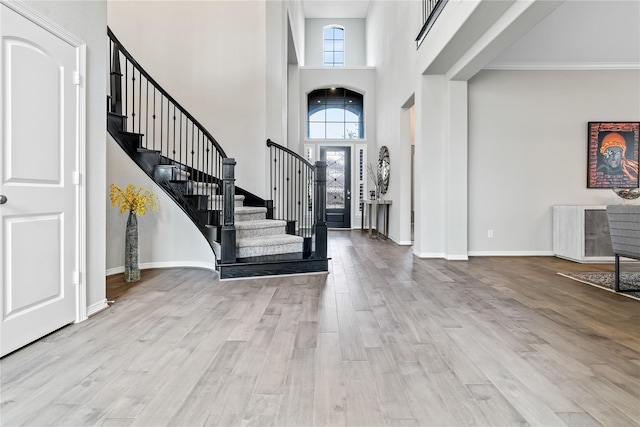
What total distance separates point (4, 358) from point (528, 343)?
2.98 m

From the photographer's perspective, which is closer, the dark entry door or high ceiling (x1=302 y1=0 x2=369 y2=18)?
the dark entry door

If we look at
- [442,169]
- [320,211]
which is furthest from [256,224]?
[442,169]

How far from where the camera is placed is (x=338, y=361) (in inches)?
74.2

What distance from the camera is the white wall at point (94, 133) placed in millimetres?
2619

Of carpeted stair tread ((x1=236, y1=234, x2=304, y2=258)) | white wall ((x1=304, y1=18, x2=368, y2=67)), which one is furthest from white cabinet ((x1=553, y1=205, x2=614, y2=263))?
white wall ((x1=304, y1=18, x2=368, y2=67))

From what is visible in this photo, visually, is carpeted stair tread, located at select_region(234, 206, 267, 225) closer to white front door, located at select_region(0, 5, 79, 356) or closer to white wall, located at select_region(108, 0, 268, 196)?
white wall, located at select_region(108, 0, 268, 196)

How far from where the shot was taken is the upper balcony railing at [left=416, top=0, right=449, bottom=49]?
4.23m

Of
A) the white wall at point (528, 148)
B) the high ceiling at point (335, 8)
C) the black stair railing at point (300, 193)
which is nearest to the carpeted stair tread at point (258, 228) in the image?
the black stair railing at point (300, 193)

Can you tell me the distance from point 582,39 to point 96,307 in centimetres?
640

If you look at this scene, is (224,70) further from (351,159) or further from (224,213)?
(351,159)

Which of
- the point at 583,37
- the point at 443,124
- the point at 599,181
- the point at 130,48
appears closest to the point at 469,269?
the point at 443,124

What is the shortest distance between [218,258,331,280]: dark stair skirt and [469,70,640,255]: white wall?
274 centimetres

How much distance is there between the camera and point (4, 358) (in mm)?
1924

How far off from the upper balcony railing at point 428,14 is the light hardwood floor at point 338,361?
10.9 feet
